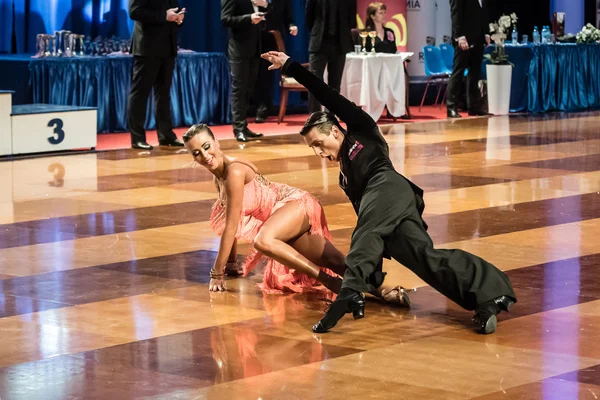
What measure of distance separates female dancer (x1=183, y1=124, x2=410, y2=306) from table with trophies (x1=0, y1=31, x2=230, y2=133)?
7204 mm

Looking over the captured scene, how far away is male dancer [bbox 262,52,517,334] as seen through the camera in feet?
15.5

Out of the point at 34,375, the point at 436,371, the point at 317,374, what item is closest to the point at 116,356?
the point at 34,375

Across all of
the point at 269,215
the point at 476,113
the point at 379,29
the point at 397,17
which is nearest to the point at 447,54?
the point at 397,17

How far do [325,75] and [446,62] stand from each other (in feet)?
12.2

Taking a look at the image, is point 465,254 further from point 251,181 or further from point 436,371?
point 251,181

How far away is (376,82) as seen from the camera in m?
13.7

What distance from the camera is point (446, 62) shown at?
54.3 feet

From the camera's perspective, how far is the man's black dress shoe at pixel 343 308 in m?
4.72

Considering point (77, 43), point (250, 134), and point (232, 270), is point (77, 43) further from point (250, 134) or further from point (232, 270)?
point (232, 270)

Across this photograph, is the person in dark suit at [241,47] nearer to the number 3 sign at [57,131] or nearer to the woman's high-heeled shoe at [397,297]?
the number 3 sign at [57,131]

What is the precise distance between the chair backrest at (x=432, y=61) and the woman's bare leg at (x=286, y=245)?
1094cm

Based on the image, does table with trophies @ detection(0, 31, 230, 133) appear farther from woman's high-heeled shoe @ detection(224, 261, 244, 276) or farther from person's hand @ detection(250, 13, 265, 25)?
woman's high-heeled shoe @ detection(224, 261, 244, 276)

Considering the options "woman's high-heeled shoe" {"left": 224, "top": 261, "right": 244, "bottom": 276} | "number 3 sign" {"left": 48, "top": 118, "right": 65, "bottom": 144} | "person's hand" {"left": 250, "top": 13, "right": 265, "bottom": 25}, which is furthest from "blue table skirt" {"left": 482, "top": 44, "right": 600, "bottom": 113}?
"woman's high-heeled shoe" {"left": 224, "top": 261, "right": 244, "bottom": 276}

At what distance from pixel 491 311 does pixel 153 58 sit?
22.9 ft
